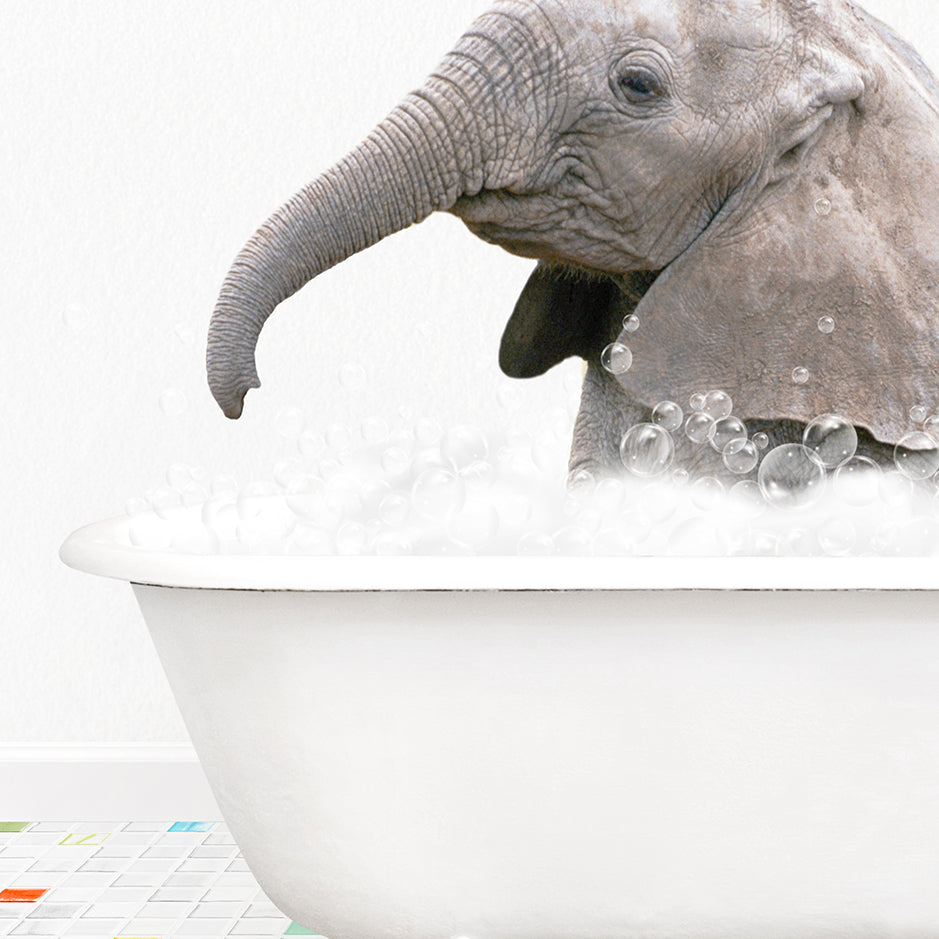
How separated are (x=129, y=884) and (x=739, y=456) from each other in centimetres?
73

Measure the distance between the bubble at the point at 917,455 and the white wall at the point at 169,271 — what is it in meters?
0.51

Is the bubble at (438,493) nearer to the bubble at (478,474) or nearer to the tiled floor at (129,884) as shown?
the bubble at (478,474)

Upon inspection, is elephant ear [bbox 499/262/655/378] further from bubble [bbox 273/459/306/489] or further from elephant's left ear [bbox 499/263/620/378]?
bubble [bbox 273/459/306/489]

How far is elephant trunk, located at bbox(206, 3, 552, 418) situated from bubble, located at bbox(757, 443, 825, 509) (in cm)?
30

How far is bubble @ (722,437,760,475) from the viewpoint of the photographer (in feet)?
3.44

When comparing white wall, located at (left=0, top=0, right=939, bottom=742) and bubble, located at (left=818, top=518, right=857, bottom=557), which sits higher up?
white wall, located at (left=0, top=0, right=939, bottom=742)

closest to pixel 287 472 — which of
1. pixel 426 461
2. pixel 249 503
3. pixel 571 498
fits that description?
pixel 249 503

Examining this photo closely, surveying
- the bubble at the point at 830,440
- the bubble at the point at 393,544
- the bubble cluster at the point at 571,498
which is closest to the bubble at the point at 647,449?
the bubble cluster at the point at 571,498

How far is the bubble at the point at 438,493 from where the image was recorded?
0.94 m

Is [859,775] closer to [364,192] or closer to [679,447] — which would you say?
[679,447]

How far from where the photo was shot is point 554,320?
1.23m

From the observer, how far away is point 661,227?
1.07m

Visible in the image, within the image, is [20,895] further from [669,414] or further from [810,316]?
[810,316]

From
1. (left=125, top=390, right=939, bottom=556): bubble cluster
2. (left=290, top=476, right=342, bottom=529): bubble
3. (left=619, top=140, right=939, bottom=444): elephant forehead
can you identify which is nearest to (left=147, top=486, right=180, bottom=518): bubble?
(left=125, top=390, right=939, bottom=556): bubble cluster
